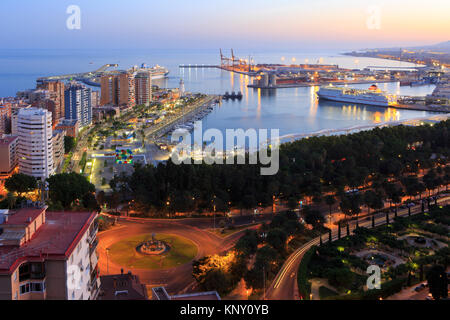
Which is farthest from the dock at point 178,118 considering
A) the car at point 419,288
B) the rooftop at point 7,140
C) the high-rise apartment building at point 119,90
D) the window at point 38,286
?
the window at point 38,286

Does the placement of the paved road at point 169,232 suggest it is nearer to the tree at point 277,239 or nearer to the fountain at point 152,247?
the fountain at point 152,247

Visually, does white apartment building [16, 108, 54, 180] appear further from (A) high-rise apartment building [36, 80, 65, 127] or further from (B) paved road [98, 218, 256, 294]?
(A) high-rise apartment building [36, 80, 65, 127]

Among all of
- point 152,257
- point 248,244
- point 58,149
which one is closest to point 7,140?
point 58,149

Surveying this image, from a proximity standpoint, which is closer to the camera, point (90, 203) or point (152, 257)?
point (152, 257)

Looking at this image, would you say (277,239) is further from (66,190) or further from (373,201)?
(66,190)

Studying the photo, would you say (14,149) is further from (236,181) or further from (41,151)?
(236,181)

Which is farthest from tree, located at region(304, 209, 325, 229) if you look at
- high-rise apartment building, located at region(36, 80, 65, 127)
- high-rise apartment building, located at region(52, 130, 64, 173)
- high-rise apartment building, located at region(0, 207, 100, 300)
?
high-rise apartment building, located at region(36, 80, 65, 127)
